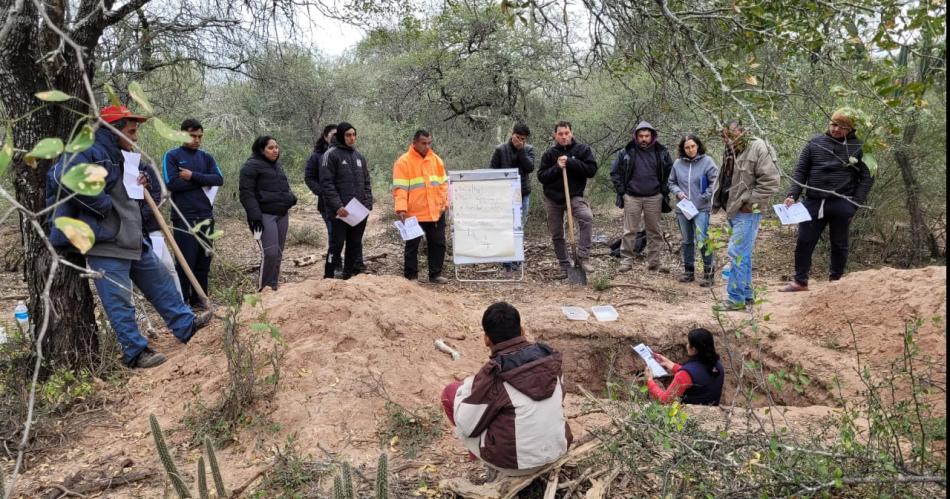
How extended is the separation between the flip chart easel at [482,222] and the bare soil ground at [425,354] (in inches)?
15.6

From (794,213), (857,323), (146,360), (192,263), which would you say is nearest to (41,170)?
(146,360)

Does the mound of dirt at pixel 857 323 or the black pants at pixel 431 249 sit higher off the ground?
the black pants at pixel 431 249

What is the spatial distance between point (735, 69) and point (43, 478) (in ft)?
14.0

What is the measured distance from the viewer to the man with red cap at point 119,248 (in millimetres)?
4629

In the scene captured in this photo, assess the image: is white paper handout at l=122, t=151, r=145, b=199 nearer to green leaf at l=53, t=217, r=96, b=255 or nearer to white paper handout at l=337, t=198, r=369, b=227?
white paper handout at l=337, t=198, r=369, b=227

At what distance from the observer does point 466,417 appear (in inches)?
136

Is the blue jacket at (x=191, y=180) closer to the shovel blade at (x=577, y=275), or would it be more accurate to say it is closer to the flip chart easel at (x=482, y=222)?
the flip chart easel at (x=482, y=222)

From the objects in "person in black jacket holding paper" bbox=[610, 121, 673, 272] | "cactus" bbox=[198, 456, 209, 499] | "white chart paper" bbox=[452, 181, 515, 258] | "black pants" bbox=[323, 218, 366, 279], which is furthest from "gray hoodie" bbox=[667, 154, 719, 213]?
"cactus" bbox=[198, 456, 209, 499]

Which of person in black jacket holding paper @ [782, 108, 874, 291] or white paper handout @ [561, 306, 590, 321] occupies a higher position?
person in black jacket holding paper @ [782, 108, 874, 291]

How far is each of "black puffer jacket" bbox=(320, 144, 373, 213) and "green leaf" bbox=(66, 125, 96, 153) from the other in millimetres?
5988

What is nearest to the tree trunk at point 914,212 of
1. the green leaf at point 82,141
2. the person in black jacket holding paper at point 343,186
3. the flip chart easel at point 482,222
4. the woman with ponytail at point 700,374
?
the flip chart easel at point 482,222

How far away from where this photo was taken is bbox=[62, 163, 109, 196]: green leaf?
4.44 ft

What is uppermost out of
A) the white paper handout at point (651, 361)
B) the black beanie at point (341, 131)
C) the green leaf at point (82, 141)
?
the black beanie at point (341, 131)

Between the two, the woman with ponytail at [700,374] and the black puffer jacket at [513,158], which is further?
the black puffer jacket at [513,158]
